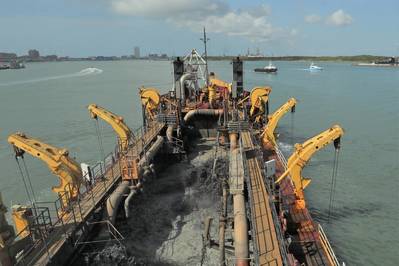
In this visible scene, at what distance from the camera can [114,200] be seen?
60.7 ft

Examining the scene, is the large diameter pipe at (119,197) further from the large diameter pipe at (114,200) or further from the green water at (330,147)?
the green water at (330,147)

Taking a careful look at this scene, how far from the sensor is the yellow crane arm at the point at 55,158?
18344 mm

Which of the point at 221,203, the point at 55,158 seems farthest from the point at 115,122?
the point at 221,203

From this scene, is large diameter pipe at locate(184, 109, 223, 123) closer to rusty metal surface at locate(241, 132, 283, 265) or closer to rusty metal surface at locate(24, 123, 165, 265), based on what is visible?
rusty metal surface at locate(24, 123, 165, 265)

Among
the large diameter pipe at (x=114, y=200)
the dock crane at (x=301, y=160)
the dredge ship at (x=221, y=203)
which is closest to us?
the dredge ship at (x=221, y=203)

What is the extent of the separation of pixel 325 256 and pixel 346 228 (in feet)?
34.3

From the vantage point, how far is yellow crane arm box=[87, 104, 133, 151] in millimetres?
27828

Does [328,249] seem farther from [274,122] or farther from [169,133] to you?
[169,133]

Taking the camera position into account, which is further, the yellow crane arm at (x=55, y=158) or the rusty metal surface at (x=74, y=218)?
the yellow crane arm at (x=55, y=158)

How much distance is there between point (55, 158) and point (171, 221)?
7.59 m

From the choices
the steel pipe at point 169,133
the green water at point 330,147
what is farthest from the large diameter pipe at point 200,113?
the green water at point 330,147

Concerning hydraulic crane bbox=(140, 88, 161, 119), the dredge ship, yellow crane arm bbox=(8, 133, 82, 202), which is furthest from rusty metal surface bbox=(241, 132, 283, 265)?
hydraulic crane bbox=(140, 88, 161, 119)

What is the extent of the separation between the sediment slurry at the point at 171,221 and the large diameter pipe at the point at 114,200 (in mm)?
1218

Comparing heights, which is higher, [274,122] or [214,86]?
[214,86]
